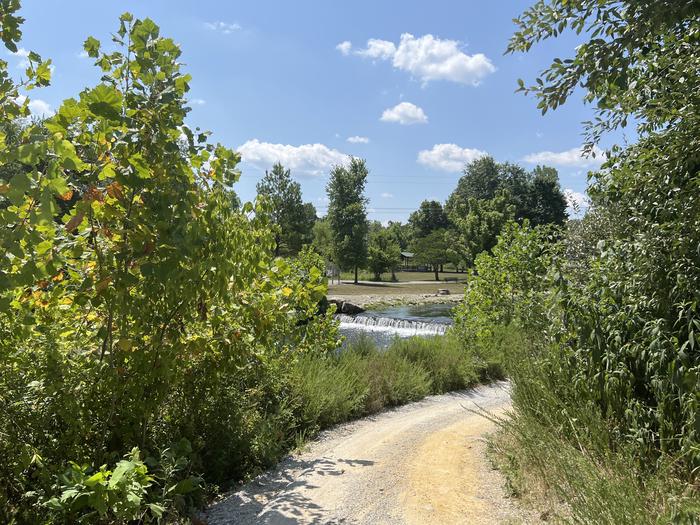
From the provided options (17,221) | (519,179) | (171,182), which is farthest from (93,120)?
(519,179)

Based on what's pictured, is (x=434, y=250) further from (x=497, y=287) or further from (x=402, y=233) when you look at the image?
(x=497, y=287)

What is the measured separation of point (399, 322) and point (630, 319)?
1979cm

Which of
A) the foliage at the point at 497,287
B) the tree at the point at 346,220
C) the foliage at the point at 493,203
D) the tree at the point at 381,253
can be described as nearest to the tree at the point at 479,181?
the foliage at the point at 493,203

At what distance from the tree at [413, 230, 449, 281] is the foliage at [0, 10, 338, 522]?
5162cm

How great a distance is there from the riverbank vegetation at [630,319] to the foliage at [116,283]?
2.12 metres

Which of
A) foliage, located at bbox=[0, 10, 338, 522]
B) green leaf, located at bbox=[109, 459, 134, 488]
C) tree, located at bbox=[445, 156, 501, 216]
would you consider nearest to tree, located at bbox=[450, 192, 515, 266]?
tree, located at bbox=[445, 156, 501, 216]

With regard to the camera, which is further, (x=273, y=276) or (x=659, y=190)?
(x=273, y=276)

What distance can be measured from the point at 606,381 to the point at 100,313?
355 centimetres

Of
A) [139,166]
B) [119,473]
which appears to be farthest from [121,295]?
[119,473]

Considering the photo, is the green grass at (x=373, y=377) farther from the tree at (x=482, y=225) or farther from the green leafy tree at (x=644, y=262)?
the tree at (x=482, y=225)

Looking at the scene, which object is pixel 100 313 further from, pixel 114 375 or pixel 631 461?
pixel 631 461

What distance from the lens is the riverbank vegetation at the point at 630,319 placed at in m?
2.49

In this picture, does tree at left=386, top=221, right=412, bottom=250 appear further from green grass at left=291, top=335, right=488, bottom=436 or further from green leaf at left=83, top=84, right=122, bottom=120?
green leaf at left=83, top=84, right=122, bottom=120

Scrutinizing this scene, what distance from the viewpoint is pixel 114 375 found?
308 cm
